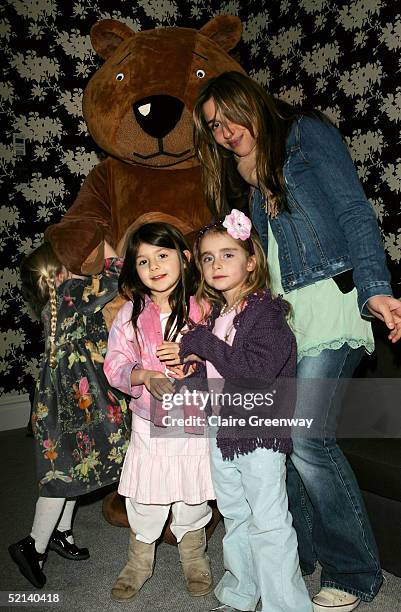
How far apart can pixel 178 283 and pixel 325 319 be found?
410 mm

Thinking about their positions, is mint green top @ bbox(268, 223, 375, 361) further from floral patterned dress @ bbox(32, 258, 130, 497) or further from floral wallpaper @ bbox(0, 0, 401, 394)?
floral wallpaper @ bbox(0, 0, 401, 394)

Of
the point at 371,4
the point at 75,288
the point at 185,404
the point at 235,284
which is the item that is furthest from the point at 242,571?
the point at 371,4

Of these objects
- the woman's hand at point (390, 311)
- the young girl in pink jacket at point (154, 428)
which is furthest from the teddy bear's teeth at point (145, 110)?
the woman's hand at point (390, 311)

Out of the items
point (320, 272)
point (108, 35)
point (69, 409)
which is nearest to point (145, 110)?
point (108, 35)

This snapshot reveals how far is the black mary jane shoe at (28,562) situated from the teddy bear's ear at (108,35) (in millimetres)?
1550

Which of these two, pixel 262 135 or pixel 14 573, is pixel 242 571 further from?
pixel 262 135

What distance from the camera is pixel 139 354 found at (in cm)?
167

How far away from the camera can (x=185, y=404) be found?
1.63 m

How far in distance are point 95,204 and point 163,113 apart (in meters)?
0.36

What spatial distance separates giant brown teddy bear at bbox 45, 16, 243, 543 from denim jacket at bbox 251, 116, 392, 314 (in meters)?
0.51

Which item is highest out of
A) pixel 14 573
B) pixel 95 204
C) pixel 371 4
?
pixel 371 4

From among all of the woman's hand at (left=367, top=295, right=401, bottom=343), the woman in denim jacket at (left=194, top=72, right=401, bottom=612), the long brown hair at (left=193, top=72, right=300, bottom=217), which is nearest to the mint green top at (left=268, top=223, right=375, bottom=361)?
the woman in denim jacket at (left=194, top=72, right=401, bottom=612)

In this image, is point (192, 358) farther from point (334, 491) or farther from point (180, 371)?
point (334, 491)

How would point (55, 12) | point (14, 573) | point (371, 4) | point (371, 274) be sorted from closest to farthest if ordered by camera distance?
point (371, 274)
point (14, 573)
point (371, 4)
point (55, 12)
